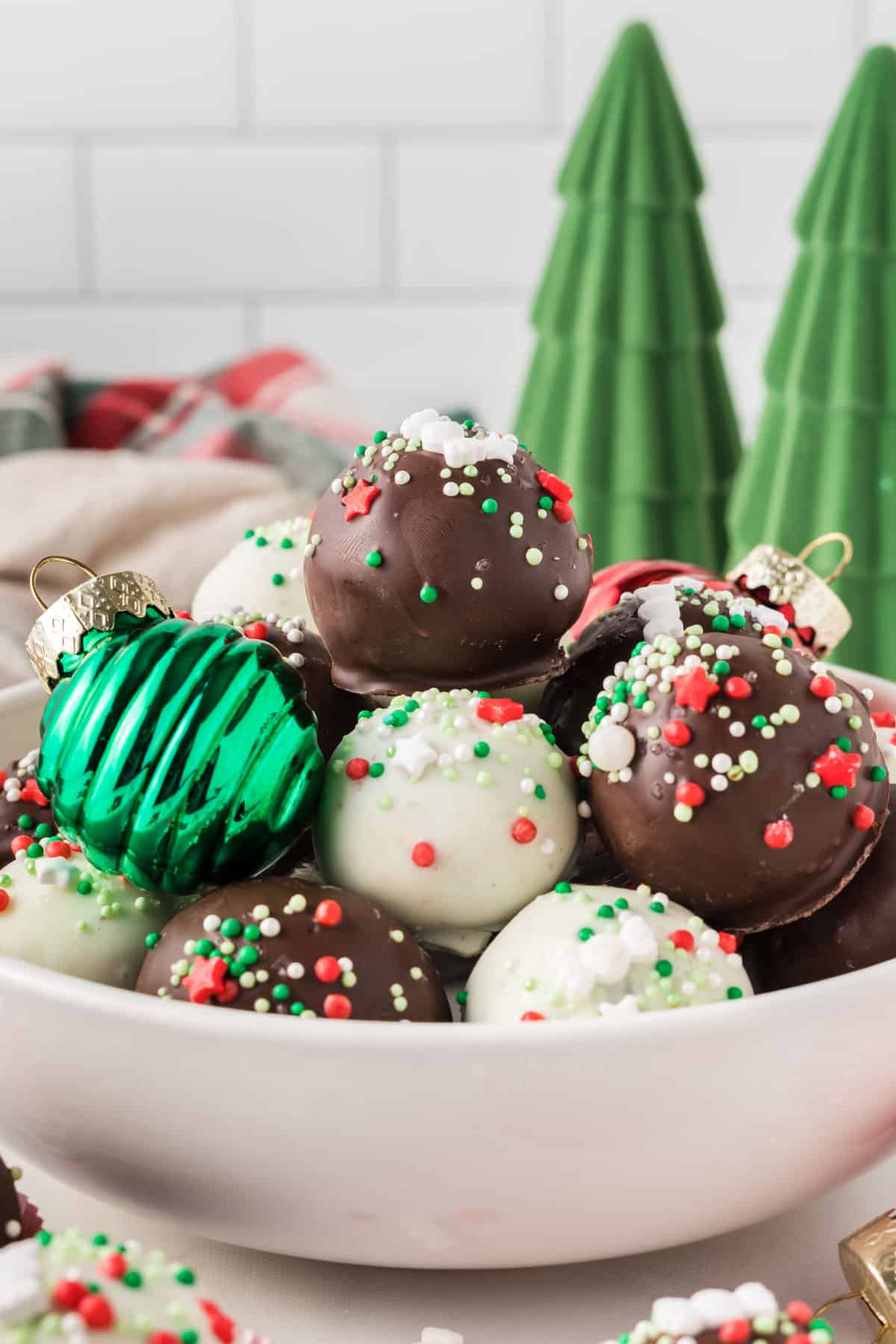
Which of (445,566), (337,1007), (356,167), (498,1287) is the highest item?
(356,167)

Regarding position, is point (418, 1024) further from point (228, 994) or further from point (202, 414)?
point (202, 414)

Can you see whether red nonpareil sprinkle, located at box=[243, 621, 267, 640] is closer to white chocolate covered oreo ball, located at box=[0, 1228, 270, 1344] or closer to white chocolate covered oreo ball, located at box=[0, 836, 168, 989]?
white chocolate covered oreo ball, located at box=[0, 836, 168, 989]

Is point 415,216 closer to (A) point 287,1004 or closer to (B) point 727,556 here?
(B) point 727,556

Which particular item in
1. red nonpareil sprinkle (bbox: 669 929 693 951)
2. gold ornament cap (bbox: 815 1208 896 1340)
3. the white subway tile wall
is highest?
the white subway tile wall

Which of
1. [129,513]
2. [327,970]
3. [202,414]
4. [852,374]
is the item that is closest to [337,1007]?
[327,970]

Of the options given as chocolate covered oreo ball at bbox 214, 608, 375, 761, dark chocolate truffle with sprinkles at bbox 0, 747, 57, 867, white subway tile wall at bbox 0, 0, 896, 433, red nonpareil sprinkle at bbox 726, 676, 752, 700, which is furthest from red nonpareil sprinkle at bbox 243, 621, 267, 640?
white subway tile wall at bbox 0, 0, 896, 433

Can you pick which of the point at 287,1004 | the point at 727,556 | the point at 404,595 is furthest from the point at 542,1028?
the point at 727,556
